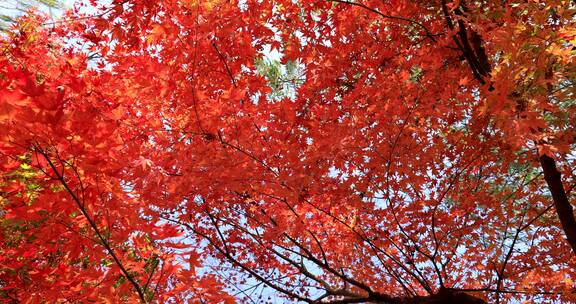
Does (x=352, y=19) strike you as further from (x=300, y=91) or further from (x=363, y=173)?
(x=363, y=173)

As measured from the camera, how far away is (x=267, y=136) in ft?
14.4

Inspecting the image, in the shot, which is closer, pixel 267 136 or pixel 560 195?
pixel 560 195

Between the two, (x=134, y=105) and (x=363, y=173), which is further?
(x=134, y=105)

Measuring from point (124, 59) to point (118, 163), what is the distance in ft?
9.66

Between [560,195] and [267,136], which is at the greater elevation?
[267,136]

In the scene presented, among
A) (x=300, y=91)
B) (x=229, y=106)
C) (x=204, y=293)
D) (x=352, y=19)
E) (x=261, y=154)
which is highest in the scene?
(x=352, y=19)

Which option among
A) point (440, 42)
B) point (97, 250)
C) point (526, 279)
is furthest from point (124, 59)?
point (526, 279)

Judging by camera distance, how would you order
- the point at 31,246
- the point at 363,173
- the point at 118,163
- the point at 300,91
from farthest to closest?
the point at 300,91, the point at 363,173, the point at 31,246, the point at 118,163

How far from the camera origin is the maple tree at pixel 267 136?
2.20 meters

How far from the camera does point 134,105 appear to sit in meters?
4.78

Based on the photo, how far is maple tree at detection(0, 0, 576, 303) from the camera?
2.20 metres

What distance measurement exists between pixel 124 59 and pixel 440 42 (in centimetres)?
416

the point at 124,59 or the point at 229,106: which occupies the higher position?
the point at 124,59

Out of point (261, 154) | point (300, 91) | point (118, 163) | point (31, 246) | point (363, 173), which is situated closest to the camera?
point (118, 163)
